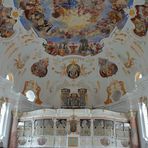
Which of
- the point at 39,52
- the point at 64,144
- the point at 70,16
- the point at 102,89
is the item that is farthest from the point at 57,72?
the point at 64,144

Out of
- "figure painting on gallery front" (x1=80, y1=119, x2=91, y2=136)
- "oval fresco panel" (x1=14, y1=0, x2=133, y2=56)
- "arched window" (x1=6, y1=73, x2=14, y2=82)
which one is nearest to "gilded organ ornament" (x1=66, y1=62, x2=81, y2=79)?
"oval fresco panel" (x1=14, y1=0, x2=133, y2=56)

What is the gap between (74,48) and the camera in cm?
2827

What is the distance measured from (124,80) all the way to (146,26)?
616 centimetres

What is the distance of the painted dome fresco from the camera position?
23.9 meters

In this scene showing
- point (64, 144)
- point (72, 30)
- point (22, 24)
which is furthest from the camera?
point (72, 30)

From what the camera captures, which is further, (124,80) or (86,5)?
(124,80)

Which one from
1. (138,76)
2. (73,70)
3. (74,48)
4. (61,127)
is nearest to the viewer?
(61,127)

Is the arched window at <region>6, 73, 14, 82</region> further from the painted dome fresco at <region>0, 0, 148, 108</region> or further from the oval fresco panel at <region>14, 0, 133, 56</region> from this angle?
the oval fresco panel at <region>14, 0, 133, 56</region>

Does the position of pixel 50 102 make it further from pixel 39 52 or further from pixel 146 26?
pixel 146 26

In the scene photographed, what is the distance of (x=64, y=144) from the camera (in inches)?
898

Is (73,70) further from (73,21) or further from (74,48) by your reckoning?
(73,21)

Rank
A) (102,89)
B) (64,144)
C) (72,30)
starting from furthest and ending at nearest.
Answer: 1. (102,89)
2. (72,30)
3. (64,144)

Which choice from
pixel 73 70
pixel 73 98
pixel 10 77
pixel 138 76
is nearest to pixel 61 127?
pixel 73 98

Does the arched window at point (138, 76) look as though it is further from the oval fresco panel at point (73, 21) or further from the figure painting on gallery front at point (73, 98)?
the figure painting on gallery front at point (73, 98)
